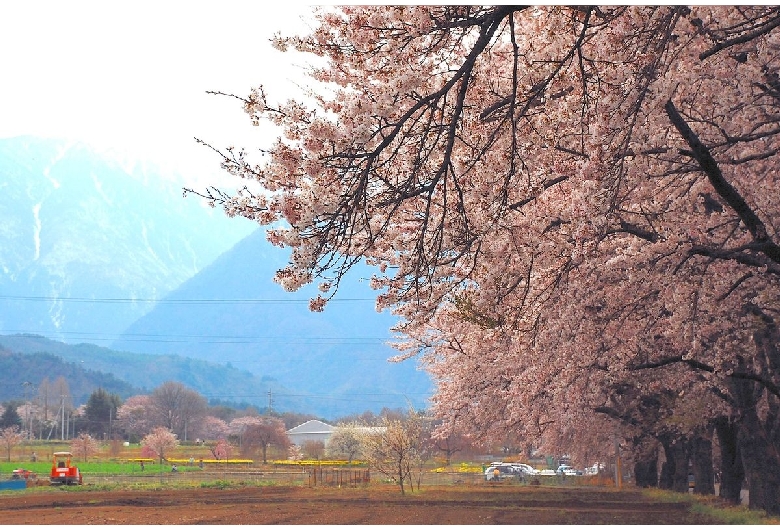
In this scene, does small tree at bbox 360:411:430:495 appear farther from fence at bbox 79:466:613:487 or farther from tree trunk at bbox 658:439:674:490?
tree trunk at bbox 658:439:674:490

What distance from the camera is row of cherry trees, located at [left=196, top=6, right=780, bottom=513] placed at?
23.9ft

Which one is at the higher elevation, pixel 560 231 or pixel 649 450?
pixel 560 231

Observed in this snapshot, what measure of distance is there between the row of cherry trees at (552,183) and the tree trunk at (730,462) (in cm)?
428

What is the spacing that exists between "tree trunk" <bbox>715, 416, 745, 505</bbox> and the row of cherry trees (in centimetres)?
428

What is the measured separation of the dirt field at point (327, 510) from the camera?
2544 cm

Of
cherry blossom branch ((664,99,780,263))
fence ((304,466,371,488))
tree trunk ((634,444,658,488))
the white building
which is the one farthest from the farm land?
the white building

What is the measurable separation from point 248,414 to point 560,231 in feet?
546

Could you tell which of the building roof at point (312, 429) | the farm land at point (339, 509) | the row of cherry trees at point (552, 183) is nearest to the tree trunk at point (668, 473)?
the farm land at point (339, 509)

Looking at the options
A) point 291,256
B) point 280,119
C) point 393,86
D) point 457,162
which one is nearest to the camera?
point 393,86

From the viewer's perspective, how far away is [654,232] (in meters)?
12.7

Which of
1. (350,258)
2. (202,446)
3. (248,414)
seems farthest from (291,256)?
(248,414)

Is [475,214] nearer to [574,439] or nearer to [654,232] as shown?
[654,232]

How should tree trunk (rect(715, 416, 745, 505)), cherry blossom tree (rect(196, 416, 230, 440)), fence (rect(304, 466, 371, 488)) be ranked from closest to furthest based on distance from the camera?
tree trunk (rect(715, 416, 745, 505)) < fence (rect(304, 466, 371, 488)) < cherry blossom tree (rect(196, 416, 230, 440))

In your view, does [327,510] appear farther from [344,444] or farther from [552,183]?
[344,444]
